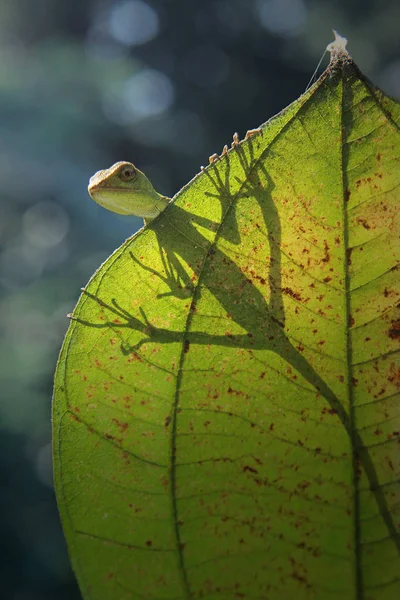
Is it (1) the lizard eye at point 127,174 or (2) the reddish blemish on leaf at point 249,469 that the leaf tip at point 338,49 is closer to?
(2) the reddish blemish on leaf at point 249,469

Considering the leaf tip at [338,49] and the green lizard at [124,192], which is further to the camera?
the green lizard at [124,192]

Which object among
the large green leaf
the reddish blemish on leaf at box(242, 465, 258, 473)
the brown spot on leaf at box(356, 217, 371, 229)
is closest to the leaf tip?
the large green leaf

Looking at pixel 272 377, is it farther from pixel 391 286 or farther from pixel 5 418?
pixel 5 418

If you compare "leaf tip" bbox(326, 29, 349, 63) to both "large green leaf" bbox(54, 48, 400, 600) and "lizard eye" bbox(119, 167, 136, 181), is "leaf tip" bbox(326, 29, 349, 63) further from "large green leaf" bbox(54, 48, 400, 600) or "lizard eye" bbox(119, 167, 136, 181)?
"lizard eye" bbox(119, 167, 136, 181)

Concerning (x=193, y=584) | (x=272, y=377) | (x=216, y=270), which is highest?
(x=216, y=270)

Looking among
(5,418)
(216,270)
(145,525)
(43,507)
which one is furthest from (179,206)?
(43,507)

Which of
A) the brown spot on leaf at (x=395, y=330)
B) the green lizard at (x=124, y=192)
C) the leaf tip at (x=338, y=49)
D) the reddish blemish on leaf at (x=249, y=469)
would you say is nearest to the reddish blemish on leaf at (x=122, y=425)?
the reddish blemish on leaf at (x=249, y=469)
